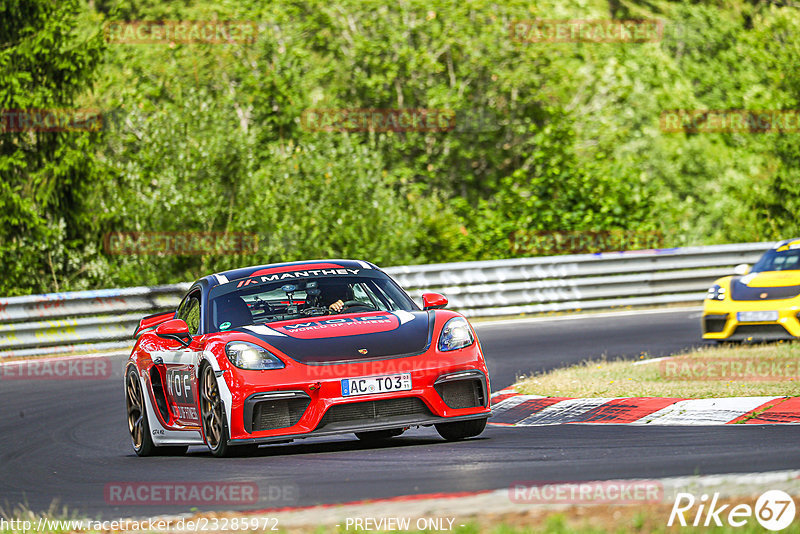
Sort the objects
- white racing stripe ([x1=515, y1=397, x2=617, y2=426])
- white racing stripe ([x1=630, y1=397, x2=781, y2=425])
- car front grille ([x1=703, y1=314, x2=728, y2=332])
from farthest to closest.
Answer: car front grille ([x1=703, y1=314, x2=728, y2=332]), white racing stripe ([x1=515, y1=397, x2=617, y2=426]), white racing stripe ([x1=630, y1=397, x2=781, y2=425])

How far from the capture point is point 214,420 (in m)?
8.16

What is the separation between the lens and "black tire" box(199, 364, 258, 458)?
7984 millimetres

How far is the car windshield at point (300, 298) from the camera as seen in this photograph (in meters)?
8.79

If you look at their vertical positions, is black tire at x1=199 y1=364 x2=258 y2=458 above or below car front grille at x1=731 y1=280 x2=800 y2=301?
above

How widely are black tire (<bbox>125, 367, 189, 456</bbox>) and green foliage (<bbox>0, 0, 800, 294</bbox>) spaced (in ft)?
35.2

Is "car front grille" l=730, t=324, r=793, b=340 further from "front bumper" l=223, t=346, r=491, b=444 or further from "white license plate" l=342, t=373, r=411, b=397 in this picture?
"white license plate" l=342, t=373, r=411, b=397

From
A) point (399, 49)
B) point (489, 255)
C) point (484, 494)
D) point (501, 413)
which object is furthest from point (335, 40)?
point (484, 494)

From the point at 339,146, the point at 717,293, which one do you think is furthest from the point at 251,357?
the point at 339,146

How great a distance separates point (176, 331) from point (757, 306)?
25.2ft

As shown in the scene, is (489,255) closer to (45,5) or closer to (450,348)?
(45,5)

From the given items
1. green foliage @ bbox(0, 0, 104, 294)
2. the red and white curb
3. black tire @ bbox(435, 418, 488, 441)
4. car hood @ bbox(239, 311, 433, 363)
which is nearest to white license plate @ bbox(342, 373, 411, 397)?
car hood @ bbox(239, 311, 433, 363)

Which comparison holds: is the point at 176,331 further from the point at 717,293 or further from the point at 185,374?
the point at 717,293

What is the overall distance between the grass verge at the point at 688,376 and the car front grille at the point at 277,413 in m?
3.46

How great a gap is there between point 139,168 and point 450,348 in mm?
14838
